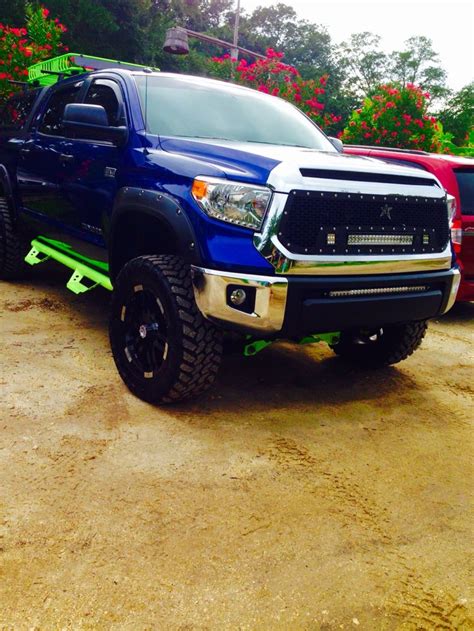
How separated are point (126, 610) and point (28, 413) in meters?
1.54

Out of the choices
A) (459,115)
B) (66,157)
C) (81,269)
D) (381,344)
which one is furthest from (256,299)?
(459,115)

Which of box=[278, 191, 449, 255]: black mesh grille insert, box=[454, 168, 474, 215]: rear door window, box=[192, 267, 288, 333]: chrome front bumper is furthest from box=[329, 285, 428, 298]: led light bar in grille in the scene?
box=[454, 168, 474, 215]: rear door window

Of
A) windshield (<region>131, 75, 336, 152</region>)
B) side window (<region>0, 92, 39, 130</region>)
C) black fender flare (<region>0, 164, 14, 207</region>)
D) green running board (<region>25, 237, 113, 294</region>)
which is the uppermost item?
windshield (<region>131, 75, 336, 152</region>)

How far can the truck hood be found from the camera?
2844 millimetres

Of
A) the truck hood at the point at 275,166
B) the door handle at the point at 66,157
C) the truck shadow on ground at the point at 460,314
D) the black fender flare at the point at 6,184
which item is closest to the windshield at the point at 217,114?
the truck hood at the point at 275,166

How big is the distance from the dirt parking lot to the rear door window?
205 centimetres

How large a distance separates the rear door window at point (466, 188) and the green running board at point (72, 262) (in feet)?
10.9

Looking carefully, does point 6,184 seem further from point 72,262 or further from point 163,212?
point 163,212

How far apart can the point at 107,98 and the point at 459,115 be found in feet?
95.0

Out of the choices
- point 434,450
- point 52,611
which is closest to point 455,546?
point 434,450

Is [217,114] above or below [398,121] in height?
above

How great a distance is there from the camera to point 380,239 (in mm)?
3154

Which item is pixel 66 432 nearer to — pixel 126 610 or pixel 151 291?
pixel 151 291

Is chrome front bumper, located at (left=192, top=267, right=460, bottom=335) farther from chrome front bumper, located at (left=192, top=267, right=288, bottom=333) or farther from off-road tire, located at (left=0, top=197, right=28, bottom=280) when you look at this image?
off-road tire, located at (left=0, top=197, right=28, bottom=280)
